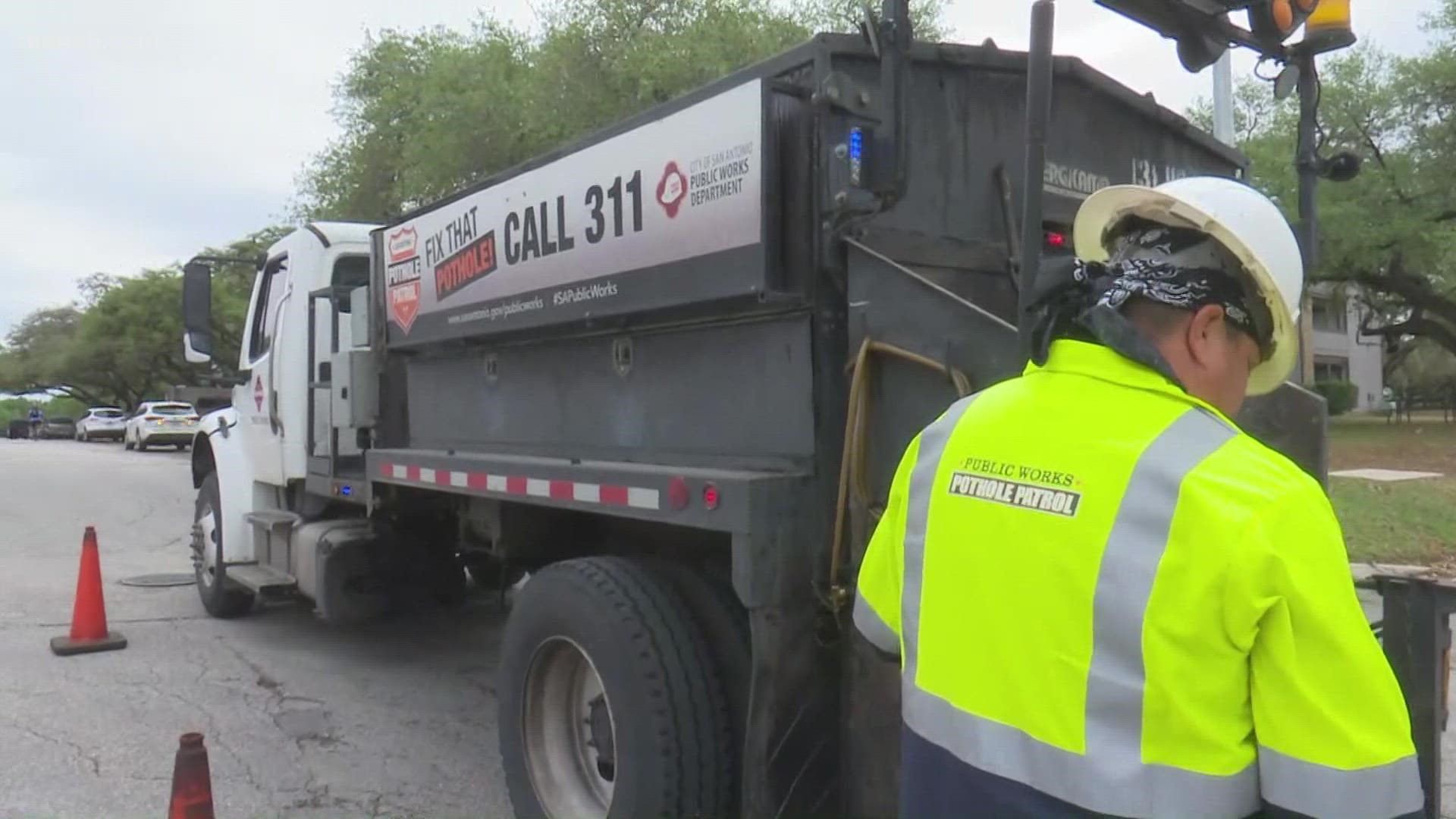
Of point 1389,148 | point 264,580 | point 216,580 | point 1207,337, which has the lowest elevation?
point 216,580

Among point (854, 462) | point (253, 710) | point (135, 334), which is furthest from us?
point (135, 334)

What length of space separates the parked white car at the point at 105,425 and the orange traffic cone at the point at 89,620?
143ft

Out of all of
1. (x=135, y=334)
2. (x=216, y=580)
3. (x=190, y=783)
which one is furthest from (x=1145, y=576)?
(x=135, y=334)

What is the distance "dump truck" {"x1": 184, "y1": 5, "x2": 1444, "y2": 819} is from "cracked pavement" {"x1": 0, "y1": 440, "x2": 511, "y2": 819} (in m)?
1.15

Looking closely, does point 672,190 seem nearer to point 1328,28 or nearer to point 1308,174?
point 1308,174

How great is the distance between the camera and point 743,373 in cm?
346

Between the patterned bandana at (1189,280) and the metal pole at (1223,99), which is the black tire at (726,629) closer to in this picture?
the patterned bandana at (1189,280)

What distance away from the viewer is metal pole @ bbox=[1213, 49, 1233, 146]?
5580 mm

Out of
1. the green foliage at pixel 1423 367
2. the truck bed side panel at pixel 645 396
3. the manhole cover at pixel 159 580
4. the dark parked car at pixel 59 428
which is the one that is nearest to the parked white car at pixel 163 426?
the dark parked car at pixel 59 428

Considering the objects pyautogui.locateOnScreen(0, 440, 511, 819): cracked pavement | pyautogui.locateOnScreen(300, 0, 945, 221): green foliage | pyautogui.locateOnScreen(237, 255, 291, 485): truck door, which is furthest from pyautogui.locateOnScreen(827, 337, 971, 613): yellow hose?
pyautogui.locateOnScreen(300, 0, 945, 221): green foliage

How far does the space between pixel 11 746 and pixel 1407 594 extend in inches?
221

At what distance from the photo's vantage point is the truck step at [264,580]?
268 inches

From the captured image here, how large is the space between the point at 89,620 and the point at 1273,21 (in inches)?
281

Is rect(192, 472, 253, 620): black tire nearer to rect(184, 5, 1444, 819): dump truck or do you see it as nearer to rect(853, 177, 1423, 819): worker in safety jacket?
rect(184, 5, 1444, 819): dump truck
